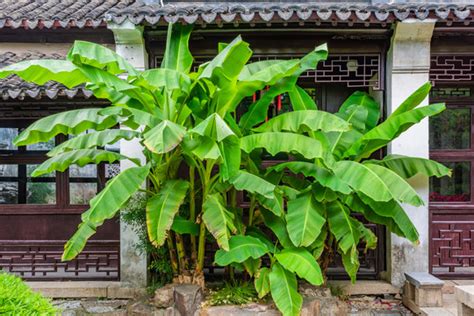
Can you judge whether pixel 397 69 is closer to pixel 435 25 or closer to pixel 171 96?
pixel 435 25

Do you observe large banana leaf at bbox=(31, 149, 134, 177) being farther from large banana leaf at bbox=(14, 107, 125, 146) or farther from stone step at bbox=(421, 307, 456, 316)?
stone step at bbox=(421, 307, 456, 316)

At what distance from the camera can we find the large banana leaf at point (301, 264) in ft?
15.1

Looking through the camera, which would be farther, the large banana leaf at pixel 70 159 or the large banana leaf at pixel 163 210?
the large banana leaf at pixel 70 159

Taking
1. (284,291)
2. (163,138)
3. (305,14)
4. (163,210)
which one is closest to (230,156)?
(163,138)

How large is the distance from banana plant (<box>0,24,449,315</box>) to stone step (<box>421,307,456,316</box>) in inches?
45.6

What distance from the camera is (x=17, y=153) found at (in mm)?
7012

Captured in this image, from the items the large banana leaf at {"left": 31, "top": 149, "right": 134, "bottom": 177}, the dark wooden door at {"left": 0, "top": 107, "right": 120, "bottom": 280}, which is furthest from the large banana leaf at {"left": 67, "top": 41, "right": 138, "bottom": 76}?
the dark wooden door at {"left": 0, "top": 107, "right": 120, "bottom": 280}

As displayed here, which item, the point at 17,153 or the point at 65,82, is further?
the point at 17,153

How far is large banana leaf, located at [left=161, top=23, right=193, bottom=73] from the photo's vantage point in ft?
17.4

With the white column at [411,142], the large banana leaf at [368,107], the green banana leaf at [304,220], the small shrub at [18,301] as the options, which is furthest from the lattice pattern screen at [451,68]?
the small shrub at [18,301]

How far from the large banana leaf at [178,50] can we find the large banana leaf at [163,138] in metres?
1.28

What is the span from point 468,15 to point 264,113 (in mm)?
3037

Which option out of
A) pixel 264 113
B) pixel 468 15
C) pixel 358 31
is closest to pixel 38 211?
pixel 264 113

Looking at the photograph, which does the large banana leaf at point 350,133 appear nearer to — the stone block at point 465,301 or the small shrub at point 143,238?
the stone block at point 465,301
